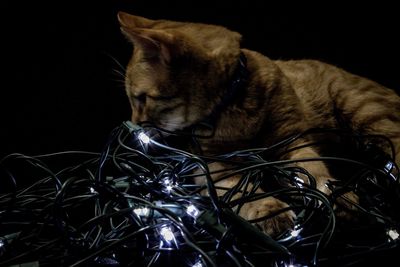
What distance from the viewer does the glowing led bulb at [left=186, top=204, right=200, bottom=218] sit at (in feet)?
2.36

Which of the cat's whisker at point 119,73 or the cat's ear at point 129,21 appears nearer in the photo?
the cat's ear at point 129,21

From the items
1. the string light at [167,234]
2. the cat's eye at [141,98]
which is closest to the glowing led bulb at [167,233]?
the string light at [167,234]

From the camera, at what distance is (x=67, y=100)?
1.62m

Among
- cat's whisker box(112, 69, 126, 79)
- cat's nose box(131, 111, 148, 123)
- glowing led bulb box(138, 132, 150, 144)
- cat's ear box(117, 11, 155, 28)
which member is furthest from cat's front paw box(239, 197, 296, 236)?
cat's whisker box(112, 69, 126, 79)

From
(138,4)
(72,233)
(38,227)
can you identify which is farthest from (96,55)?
(72,233)

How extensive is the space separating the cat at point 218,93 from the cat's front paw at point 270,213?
0.19m

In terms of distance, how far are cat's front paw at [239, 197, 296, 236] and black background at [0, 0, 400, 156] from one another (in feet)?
2.64

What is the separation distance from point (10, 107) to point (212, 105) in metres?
0.87

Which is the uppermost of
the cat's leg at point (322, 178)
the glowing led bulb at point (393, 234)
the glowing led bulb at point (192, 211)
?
the glowing led bulb at point (192, 211)

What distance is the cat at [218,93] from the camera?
1214mm

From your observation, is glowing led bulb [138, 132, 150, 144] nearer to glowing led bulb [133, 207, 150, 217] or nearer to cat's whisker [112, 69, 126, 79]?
glowing led bulb [133, 207, 150, 217]

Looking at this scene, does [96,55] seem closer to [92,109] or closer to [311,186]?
[92,109]

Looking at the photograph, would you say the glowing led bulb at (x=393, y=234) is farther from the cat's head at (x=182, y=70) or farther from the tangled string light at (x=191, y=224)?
the cat's head at (x=182, y=70)

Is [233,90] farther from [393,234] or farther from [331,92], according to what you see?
[393,234]
